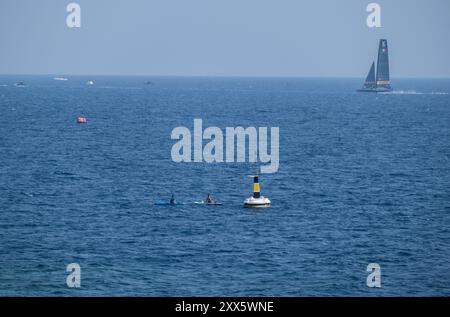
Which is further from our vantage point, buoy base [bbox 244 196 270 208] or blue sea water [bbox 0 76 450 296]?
buoy base [bbox 244 196 270 208]

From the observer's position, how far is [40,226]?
213ft

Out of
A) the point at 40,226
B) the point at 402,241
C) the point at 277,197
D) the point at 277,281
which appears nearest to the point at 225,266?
the point at 277,281

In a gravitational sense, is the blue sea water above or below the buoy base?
below

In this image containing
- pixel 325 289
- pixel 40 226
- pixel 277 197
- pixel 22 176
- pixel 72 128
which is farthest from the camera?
pixel 72 128

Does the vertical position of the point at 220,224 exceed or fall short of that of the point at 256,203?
it falls short

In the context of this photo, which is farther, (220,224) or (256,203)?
(256,203)

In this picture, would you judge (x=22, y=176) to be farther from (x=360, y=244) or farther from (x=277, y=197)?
(x=360, y=244)

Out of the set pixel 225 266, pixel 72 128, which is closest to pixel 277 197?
pixel 225 266

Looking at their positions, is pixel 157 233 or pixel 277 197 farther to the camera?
pixel 277 197

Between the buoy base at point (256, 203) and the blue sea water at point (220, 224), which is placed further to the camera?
the buoy base at point (256, 203)

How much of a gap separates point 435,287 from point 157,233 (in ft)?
79.5

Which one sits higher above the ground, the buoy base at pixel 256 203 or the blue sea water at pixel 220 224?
the buoy base at pixel 256 203

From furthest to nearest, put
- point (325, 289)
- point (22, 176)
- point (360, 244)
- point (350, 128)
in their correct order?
point (350, 128) < point (22, 176) < point (360, 244) < point (325, 289)
